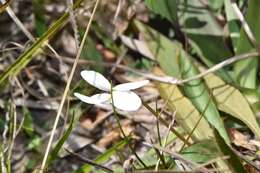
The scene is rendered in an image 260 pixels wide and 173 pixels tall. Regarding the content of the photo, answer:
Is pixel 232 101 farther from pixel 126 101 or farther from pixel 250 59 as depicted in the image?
pixel 126 101

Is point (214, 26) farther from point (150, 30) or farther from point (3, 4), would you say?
point (3, 4)

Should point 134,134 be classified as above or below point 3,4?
below

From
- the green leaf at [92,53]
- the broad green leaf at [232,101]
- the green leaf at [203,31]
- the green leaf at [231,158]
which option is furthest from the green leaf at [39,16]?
the green leaf at [231,158]

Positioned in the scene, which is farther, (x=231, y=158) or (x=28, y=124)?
(x=28, y=124)

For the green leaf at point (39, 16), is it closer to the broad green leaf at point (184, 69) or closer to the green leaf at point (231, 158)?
the broad green leaf at point (184, 69)

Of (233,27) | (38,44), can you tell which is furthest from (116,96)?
(233,27)

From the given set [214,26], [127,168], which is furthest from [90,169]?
[214,26]
